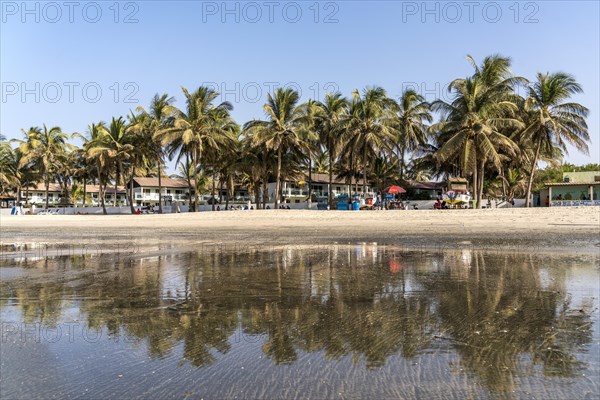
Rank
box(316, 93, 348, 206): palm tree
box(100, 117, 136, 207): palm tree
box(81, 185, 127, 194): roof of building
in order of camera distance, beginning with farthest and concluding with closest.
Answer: box(81, 185, 127, 194): roof of building
box(100, 117, 136, 207): palm tree
box(316, 93, 348, 206): palm tree

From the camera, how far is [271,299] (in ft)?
18.6

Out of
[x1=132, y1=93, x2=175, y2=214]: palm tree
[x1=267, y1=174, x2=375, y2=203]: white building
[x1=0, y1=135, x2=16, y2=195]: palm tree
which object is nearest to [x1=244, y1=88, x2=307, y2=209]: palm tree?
[x1=132, y1=93, x2=175, y2=214]: palm tree

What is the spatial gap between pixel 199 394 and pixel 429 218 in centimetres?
2239

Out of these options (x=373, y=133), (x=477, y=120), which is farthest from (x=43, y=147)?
(x=477, y=120)

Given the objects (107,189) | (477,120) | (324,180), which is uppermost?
(477,120)

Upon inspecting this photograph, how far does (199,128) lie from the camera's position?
4328 cm

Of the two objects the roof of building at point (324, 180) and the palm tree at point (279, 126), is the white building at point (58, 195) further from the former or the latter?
the palm tree at point (279, 126)

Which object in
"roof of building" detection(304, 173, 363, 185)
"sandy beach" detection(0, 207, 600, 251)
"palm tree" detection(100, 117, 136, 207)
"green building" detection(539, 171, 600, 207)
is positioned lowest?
"sandy beach" detection(0, 207, 600, 251)

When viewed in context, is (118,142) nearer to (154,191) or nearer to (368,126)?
(368,126)

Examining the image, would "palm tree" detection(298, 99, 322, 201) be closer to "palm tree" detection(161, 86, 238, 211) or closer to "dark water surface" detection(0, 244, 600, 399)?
"palm tree" detection(161, 86, 238, 211)

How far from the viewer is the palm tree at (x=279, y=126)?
40594 mm

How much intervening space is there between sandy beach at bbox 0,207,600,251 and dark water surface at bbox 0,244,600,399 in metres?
5.93

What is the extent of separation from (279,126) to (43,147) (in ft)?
120

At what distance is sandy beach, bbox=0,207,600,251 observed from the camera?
13720 millimetres
